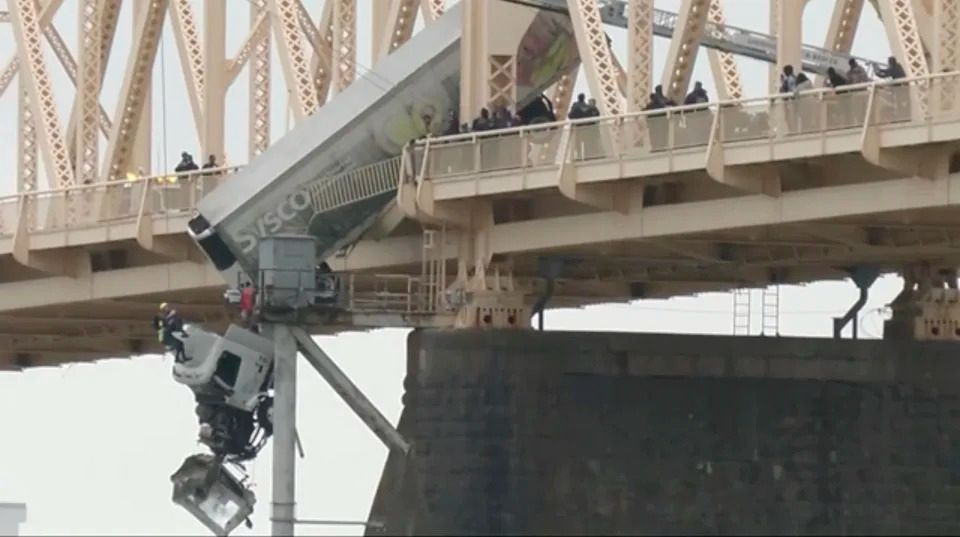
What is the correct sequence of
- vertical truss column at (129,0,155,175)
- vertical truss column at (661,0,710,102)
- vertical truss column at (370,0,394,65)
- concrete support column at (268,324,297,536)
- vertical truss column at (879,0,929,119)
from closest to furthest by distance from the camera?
vertical truss column at (879,0,929,119) < vertical truss column at (661,0,710,102) < concrete support column at (268,324,297,536) < vertical truss column at (370,0,394,65) < vertical truss column at (129,0,155,175)

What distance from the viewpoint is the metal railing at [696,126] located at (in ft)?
276

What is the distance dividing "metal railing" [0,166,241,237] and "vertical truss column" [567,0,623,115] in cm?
900

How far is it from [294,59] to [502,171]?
456 inches

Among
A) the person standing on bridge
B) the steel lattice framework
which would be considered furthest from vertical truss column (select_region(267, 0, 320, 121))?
the person standing on bridge

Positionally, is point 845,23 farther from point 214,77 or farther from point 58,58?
point 58,58

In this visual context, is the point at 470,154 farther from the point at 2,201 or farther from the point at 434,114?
the point at 2,201

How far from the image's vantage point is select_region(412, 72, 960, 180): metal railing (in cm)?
8406

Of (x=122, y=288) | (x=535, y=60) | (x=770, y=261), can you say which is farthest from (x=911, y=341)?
(x=122, y=288)

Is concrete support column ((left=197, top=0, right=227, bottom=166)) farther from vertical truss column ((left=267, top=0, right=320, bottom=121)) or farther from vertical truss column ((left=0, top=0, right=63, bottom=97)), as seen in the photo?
vertical truss column ((left=0, top=0, right=63, bottom=97))

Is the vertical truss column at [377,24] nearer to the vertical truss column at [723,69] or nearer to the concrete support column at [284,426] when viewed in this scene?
the vertical truss column at [723,69]

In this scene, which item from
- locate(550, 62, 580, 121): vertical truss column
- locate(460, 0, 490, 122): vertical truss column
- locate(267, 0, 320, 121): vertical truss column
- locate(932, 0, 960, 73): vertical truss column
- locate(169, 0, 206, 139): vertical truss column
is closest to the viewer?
locate(932, 0, 960, 73): vertical truss column

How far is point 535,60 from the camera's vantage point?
97.5 meters

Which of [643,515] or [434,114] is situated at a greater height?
[434,114]

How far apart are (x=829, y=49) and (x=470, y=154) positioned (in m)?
9.85
